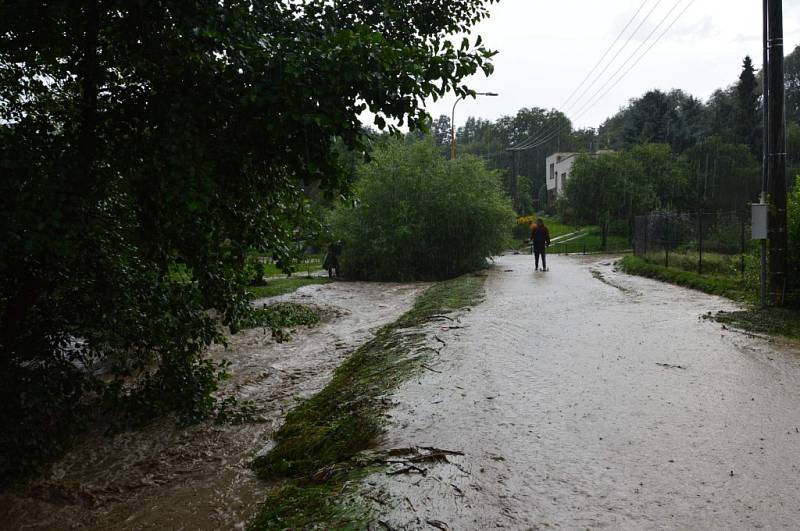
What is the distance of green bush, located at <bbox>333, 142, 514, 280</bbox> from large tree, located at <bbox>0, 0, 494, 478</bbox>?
62.8ft

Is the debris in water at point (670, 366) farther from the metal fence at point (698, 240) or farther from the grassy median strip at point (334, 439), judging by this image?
the metal fence at point (698, 240)

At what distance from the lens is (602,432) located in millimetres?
5539

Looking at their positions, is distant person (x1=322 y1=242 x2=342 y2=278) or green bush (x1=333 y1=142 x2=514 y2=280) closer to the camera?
green bush (x1=333 y1=142 x2=514 y2=280)

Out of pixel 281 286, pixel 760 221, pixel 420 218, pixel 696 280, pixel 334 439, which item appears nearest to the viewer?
pixel 334 439

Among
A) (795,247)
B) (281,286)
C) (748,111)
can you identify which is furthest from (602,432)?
(748,111)

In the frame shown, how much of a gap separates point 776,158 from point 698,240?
9312 millimetres

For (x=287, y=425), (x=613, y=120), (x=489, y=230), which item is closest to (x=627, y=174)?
(x=489, y=230)

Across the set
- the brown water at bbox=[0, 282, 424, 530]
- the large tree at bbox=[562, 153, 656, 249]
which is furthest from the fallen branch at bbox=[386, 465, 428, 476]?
the large tree at bbox=[562, 153, 656, 249]

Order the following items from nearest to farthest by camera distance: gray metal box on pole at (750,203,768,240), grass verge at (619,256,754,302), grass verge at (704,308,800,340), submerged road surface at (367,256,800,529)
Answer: submerged road surface at (367,256,800,529), grass verge at (704,308,800,340), gray metal box on pole at (750,203,768,240), grass verge at (619,256,754,302)

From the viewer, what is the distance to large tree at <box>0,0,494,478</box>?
16.5 feet

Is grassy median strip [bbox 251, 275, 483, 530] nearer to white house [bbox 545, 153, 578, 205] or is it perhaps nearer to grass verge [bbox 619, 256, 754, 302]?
grass verge [bbox 619, 256, 754, 302]

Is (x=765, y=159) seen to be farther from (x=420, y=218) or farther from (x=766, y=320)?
(x=420, y=218)

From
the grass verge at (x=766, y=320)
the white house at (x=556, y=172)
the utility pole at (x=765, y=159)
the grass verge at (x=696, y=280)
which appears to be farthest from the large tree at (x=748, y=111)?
the grass verge at (x=766, y=320)

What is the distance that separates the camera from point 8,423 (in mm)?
5828
